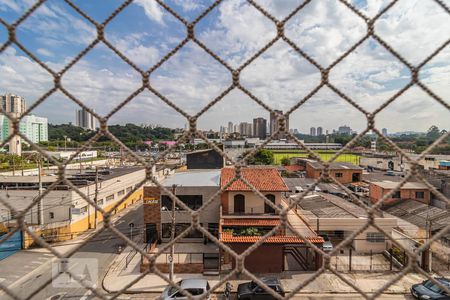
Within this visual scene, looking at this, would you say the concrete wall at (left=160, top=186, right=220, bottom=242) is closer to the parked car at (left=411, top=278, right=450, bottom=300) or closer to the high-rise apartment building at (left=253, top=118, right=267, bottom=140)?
the high-rise apartment building at (left=253, top=118, right=267, bottom=140)

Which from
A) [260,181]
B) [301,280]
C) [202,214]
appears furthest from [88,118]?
[202,214]

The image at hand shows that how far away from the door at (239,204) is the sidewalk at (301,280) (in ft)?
5.14

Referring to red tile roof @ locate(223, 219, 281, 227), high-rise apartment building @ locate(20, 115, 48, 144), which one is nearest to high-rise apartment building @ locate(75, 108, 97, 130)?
high-rise apartment building @ locate(20, 115, 48, 144)

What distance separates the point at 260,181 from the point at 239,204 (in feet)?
2.66

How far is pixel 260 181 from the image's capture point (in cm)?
688

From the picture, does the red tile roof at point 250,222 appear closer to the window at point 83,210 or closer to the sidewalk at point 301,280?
the sidewalk at point 301,280

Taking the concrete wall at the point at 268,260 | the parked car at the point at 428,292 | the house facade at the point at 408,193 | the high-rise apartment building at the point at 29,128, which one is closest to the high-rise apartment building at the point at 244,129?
the high-rise apartment building at the point at 29,128

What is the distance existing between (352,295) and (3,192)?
29.6ft

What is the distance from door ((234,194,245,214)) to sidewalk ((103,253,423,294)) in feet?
5.14

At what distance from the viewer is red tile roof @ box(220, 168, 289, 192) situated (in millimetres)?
6469

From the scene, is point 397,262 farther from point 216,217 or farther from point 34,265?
point 34,265

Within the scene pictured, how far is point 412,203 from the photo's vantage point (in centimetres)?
859

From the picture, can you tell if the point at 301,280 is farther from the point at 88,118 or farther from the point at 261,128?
the point at 88,118

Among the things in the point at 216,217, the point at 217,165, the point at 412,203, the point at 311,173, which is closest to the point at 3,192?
the point at 216,217
